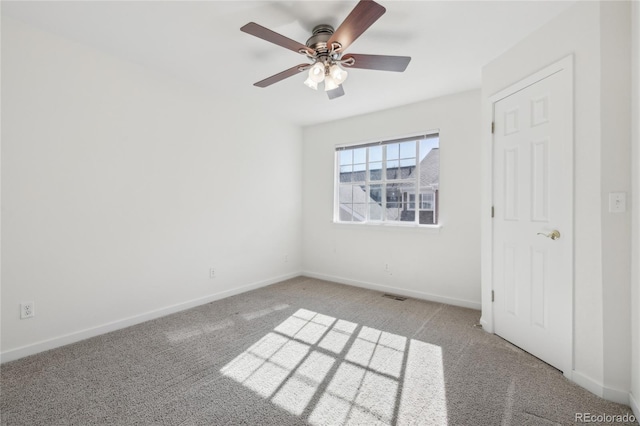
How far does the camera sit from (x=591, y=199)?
72.5 inches

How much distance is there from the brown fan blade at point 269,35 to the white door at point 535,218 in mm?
1893

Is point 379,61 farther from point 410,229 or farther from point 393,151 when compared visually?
point 410,229

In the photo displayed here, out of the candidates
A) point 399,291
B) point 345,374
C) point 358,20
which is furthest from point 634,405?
point 358,20

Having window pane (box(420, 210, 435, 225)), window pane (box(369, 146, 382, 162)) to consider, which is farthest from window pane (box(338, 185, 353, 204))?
window pane (box(420, 210, 435, 225))

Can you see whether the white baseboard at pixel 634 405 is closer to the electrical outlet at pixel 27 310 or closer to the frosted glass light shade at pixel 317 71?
the frosted glass light shade at pixel 317 71

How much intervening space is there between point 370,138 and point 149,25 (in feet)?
9.59

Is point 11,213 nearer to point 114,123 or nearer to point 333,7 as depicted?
point 114,123

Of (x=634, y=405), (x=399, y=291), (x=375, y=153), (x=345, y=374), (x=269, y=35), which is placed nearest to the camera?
(x=634, y=405)

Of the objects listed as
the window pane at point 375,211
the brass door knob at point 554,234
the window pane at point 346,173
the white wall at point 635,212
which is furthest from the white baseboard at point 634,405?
the window pane at point 346,173

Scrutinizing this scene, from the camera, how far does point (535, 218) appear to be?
2248mm

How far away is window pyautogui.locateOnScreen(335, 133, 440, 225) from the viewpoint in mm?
3758

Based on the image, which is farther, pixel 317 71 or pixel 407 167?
pixel 407 167

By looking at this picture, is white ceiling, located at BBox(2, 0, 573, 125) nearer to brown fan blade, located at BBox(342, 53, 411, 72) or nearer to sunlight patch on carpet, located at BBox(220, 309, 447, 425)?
brown fan blade, located at BBox(342, 53, 411, 72)

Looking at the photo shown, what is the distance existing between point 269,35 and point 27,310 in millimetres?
2831
